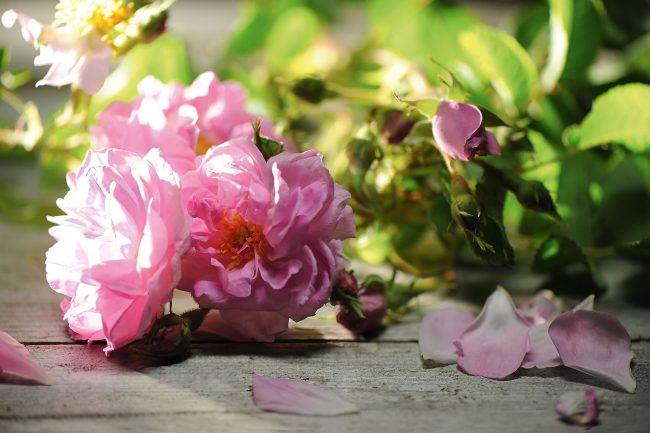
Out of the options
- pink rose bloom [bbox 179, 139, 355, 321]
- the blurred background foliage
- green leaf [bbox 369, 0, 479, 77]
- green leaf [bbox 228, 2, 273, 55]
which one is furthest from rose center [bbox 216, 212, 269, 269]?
green leaf [bbox 228, 2, 273, 55]

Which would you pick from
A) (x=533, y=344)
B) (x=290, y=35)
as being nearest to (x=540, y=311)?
(x=533, y=344)

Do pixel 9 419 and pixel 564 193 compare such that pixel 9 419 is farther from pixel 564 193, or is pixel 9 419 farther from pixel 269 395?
pixel 564 193

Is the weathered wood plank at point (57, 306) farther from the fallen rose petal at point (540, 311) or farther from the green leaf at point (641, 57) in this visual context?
the green leaf at point (641, 57)

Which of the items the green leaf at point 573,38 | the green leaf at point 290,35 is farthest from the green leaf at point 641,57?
the green leaf at point 290,35

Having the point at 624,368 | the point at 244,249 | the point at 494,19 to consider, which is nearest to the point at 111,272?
the point at 244,249

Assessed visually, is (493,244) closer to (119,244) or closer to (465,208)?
(465,208)

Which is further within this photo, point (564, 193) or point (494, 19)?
point (494, 19)

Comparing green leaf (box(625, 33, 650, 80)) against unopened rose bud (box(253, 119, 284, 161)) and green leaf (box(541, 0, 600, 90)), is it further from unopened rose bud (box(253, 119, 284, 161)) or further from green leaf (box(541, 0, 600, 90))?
unopened rose bud (box(253, 119, 284, 161))

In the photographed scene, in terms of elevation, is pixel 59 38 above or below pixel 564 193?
above
